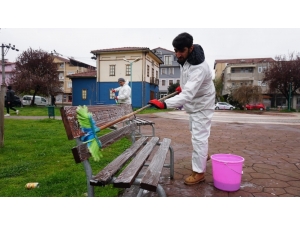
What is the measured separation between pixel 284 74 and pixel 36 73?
33081mm

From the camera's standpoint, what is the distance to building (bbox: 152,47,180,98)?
49719 mm

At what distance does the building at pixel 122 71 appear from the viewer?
90.9 ft

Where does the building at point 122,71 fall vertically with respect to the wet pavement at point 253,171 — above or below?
above

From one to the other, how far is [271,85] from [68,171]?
33.6 meters

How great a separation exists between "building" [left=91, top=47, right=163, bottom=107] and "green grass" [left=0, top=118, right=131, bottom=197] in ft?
75.5

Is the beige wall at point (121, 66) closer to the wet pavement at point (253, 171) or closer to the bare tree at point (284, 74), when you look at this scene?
the bare tree at point (284, 74)

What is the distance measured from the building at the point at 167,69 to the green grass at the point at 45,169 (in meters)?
45.2

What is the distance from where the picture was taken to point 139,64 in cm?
2772

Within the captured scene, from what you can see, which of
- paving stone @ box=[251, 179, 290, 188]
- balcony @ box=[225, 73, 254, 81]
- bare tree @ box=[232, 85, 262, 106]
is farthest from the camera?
balcony @ box=[225, 73, 254, 81]

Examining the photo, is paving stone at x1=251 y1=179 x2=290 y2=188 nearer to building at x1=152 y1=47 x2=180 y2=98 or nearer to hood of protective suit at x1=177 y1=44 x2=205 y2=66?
hood of protective suit at x1=177 y1=44 x2=205 y2=66

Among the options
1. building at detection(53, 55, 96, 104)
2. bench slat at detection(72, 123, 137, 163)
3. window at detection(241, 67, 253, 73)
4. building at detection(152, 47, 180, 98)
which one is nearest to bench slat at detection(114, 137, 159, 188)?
bench slat at detection(72, 123, 137, 163)

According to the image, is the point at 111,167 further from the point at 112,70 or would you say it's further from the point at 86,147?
the point at 112,70

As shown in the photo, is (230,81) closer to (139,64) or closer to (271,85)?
(271,85)

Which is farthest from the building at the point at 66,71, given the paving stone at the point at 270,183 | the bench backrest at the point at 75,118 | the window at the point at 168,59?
the paving stone at the point at 270,183
